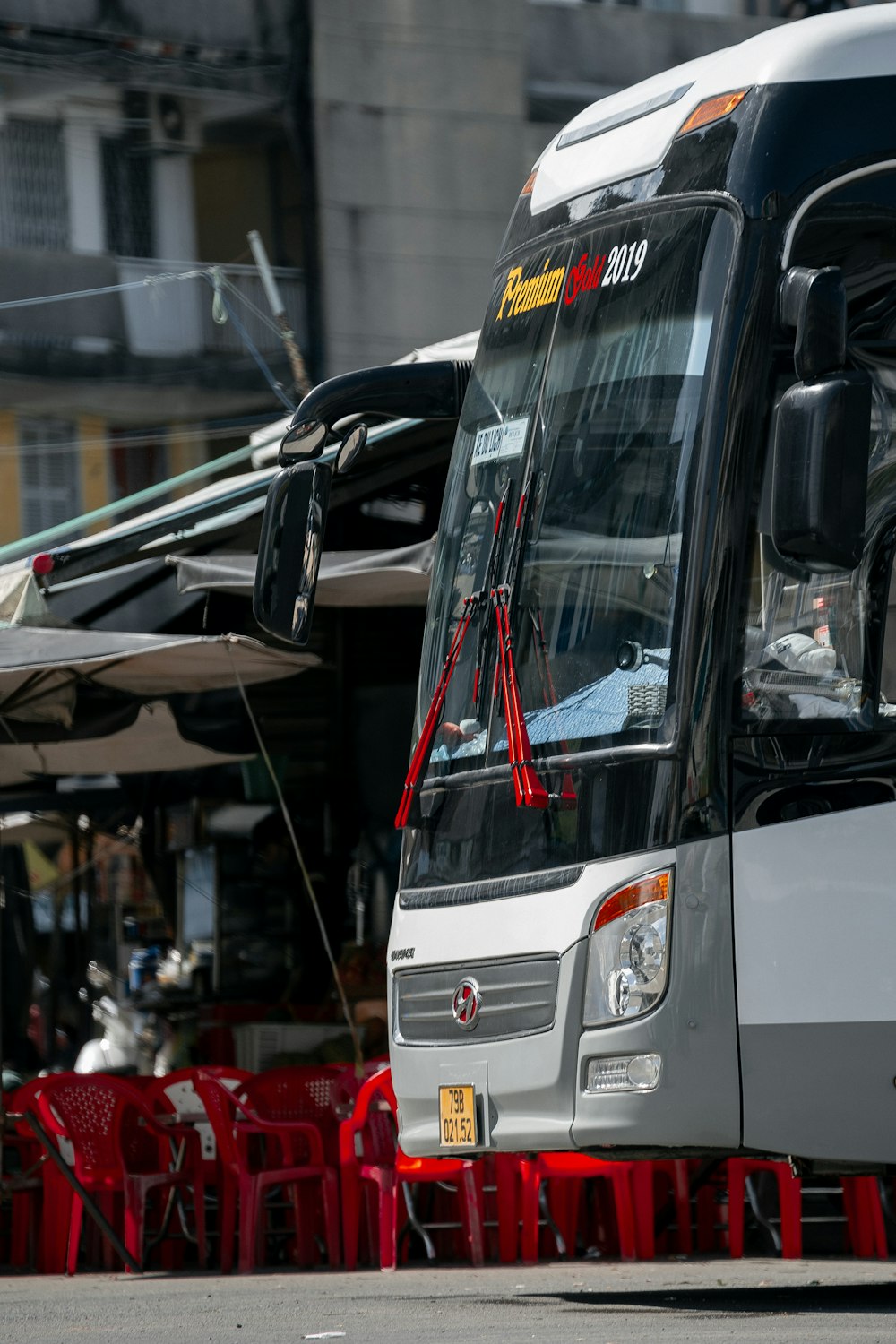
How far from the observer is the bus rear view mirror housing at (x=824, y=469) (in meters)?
5.63

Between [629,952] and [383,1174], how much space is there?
3.72m

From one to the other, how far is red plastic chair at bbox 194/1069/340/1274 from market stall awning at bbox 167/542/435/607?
220cm

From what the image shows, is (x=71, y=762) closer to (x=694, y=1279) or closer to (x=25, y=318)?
(x=694, y=1279)

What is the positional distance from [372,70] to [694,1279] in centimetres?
1471

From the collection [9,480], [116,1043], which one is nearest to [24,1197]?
[116,1043]

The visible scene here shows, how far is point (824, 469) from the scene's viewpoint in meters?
5.64

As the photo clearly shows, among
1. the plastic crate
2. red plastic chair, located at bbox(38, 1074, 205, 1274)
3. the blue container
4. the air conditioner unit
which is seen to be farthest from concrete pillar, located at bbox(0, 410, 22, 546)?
red plastic chair, located at bbox(38, 1074, 205, 1274)

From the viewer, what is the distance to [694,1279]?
339 inches

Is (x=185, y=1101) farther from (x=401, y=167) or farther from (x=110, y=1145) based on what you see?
(x=401, y=167)

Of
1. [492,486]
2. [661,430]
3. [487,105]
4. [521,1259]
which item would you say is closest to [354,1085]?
[521,1259]

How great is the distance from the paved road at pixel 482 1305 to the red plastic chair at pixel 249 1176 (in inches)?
9.0

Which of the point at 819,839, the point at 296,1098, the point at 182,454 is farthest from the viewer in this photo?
the point at 182,454

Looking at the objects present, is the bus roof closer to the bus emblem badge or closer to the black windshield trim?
the black windshield trim

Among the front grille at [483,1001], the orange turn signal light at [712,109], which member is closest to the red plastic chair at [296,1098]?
the front grille at [483,1001]
